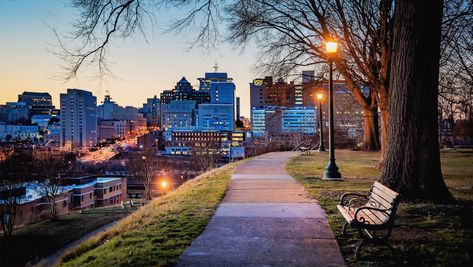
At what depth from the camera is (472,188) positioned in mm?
13023

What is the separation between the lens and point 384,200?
671cm

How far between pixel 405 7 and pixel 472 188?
6.86 metres

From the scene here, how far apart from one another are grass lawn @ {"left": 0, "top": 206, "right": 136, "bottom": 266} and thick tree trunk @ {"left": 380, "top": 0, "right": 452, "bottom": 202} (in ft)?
66.8

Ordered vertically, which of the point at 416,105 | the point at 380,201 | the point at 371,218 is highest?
the point at 416,105

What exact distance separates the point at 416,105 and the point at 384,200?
3.98m

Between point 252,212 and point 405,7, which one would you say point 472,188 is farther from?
point 252,212

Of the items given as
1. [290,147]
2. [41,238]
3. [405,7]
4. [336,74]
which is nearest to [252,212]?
[405,7]

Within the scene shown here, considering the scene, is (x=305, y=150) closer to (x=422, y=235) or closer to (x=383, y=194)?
(x=422, y=235)

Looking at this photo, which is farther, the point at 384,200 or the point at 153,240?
the point at 153,240

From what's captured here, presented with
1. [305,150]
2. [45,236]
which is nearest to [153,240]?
[45,236]

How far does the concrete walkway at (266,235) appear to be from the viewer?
18.8 ft

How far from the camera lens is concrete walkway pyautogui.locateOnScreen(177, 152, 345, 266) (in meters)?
5.72

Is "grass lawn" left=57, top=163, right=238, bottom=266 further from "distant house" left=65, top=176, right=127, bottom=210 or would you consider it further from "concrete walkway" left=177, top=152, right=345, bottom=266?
"distant house" left=65, top=176, right=127, bottom=210

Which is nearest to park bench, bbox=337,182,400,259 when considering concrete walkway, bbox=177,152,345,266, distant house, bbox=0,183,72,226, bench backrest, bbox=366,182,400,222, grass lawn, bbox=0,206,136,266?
bench backrest, bbox=366,182,400,222
